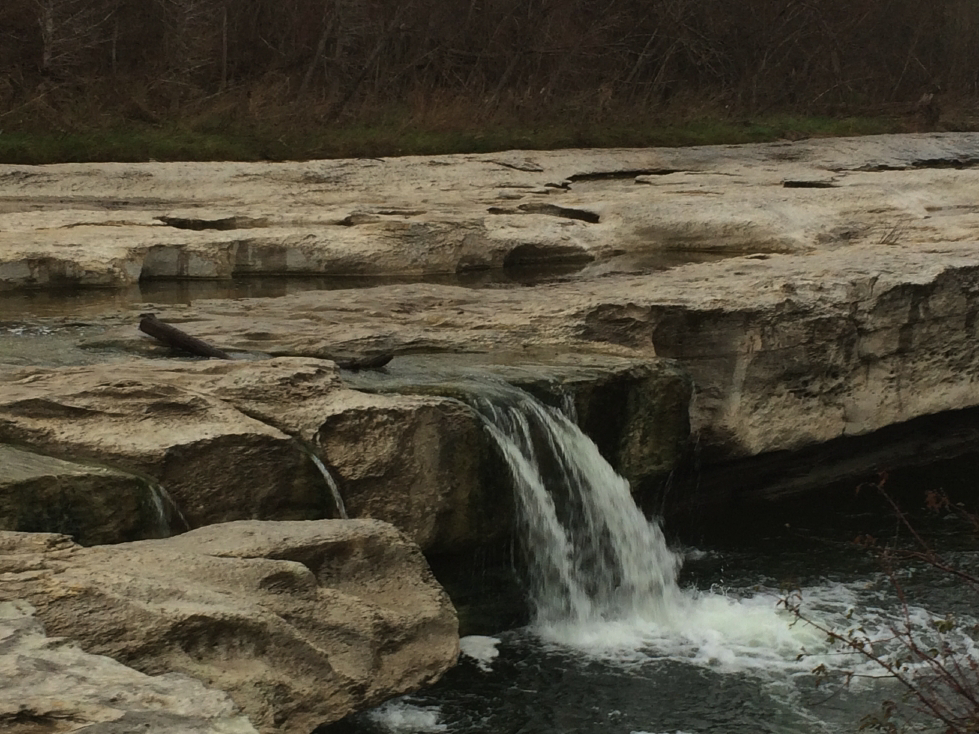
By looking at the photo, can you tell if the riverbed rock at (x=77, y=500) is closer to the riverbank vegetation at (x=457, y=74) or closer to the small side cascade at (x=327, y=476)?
the small side cascade at (x=327, y=476)

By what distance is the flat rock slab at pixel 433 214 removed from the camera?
10305mm

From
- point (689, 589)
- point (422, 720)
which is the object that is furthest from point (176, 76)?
point (422, 720)

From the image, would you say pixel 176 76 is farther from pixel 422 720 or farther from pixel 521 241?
pixel 422 720

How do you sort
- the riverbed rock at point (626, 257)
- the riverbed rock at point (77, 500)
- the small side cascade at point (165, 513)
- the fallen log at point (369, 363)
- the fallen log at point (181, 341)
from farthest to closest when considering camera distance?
the riverbed rock at point (626, 257)
the fallen log at point (181, 341)
the fallen log at point (369, 363)
the small side cascade at point (165, 513)
the riverbed rock at point (77, 500)

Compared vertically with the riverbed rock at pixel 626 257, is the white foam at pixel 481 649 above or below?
below

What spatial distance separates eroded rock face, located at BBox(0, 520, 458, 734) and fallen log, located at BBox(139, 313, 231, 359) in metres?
2.26

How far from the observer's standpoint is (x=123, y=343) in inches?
299

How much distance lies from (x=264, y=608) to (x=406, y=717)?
171cm

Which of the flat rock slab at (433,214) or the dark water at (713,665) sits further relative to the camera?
the flat rock slab at (433,214)

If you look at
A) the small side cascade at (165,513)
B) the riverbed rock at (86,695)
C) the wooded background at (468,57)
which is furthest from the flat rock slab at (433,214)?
the riverbed rock at (86,695)

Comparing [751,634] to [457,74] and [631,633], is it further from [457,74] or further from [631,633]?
[457,74]

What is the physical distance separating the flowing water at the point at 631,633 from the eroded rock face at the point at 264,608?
3.02ft

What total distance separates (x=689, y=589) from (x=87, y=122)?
10.2 metres

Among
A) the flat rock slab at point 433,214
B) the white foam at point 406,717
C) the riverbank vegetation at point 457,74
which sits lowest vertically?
the white foam at point 406,717
